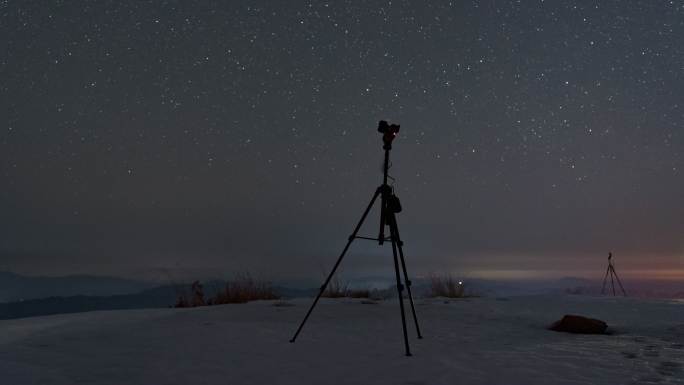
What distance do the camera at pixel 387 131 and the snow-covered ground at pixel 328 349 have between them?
7.26 ft

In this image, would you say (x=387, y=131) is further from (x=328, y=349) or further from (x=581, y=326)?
(x=581, y=326)

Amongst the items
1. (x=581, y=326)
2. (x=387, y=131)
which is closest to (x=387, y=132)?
(x=387, y=131)

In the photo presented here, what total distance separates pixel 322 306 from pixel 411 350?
4039 mm

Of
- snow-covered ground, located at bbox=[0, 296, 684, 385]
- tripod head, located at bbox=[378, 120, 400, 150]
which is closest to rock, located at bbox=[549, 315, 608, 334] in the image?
snow-covered ground, located at bbox=[0, 296, 684, 385]

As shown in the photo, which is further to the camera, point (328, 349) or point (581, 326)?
point (581, 326)

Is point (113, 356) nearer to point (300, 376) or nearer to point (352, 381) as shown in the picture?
point (300, 376)

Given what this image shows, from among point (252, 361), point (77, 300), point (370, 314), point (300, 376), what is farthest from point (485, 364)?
point (77, 300)

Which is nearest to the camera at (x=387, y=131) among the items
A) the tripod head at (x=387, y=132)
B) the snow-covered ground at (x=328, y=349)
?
the tripod head at (x=387, y=132)

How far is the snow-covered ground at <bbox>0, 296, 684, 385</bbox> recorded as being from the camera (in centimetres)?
423

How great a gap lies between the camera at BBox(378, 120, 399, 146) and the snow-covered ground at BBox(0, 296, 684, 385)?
2.21 metres

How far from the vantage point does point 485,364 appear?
187 inches

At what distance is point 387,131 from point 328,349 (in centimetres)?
238

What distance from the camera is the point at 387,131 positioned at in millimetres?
5809

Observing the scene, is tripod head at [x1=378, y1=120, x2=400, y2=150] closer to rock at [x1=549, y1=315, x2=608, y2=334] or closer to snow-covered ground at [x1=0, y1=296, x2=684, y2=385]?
snow-covered ground at [x1=0, y1=296, x2=684, y2=385]
